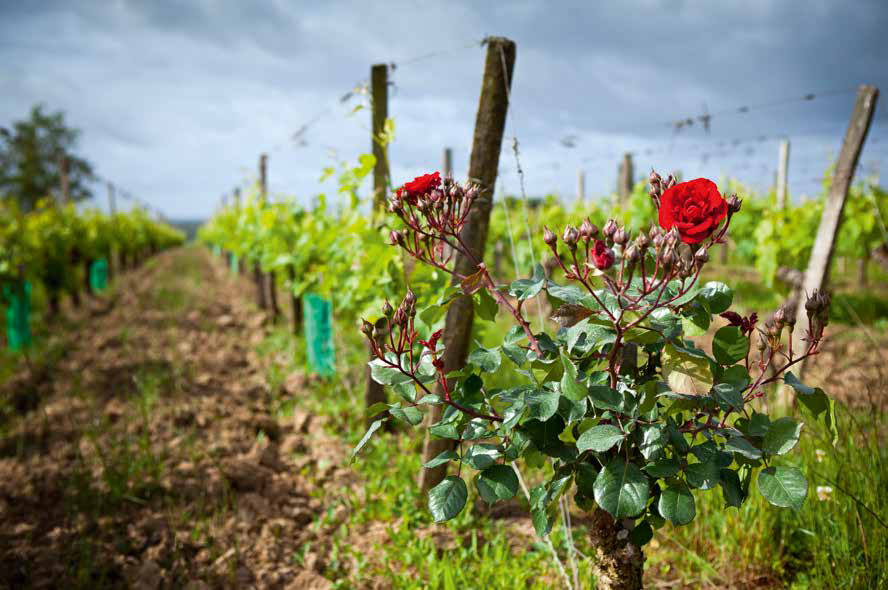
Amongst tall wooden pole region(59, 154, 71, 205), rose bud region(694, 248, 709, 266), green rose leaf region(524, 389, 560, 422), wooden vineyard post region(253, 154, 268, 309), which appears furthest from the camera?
tall wooden pole region(59, 154, 71, 205)

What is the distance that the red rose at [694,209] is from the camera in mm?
909

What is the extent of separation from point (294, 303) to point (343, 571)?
3.97m

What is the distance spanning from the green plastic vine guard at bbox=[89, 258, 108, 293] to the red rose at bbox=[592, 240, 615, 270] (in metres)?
11.9

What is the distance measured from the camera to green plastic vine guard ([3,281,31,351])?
236 inches

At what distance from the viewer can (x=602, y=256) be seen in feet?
3.08

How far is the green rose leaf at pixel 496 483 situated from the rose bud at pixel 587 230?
0.49 meters

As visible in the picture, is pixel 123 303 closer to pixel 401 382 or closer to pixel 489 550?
pixel 489 550

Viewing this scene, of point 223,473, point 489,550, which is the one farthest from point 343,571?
point 223,473

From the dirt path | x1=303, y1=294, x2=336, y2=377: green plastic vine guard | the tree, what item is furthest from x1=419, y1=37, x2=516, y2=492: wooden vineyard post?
the tree

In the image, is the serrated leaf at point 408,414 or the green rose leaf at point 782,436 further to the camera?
the serrated leaf at point 408,414

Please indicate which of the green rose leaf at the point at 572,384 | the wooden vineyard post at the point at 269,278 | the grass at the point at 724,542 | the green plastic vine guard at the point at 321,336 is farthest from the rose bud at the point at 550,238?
the wooden vineyard post at the point at 269,278

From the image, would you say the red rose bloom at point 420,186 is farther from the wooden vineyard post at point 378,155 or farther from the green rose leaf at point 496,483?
the wooden vineyard post at point 378,155

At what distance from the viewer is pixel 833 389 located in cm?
378

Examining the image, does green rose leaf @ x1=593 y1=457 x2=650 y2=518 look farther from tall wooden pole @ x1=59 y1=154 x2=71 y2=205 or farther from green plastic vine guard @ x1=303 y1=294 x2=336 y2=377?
tall wooden pole @ x1=59 y1=154 x2=71 y2=205
